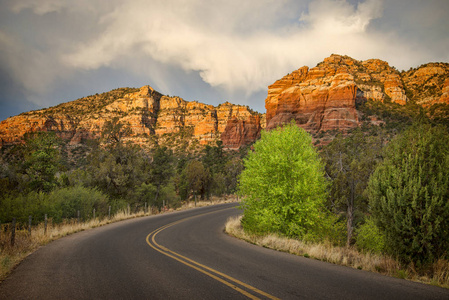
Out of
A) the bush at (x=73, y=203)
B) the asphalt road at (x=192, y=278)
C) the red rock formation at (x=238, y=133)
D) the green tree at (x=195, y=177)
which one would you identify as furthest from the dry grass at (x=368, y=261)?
the red rock formation at (x=238, y=133)

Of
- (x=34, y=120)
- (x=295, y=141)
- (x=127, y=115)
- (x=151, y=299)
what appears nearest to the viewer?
(x=151, y=299)

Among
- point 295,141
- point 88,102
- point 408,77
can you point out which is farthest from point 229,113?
point 295,141

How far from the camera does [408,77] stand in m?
97.3

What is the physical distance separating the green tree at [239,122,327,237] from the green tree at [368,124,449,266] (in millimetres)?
4265

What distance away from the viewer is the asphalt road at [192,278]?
16.0 feet

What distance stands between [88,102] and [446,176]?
137857 millimetres

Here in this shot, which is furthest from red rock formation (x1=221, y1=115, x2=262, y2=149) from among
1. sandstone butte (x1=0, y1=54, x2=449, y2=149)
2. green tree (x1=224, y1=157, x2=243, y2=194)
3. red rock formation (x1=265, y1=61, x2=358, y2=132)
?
green tree (x1=224, y1=157, x2=243, y2=194)

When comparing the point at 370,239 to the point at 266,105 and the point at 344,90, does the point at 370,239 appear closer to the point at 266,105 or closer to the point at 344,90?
the point at 344,90

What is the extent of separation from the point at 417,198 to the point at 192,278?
6410mm

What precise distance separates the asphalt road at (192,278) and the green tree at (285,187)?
329 centimetres

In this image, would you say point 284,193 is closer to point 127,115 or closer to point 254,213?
point 254,213

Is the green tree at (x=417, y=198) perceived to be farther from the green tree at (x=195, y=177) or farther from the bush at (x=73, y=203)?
the green tree at (x=195, y=177)

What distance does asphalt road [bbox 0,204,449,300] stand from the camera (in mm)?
4871

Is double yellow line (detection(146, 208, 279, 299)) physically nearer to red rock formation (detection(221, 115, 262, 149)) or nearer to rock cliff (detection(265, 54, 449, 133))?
rock cliff (detection(265, 54, 449, 133))
